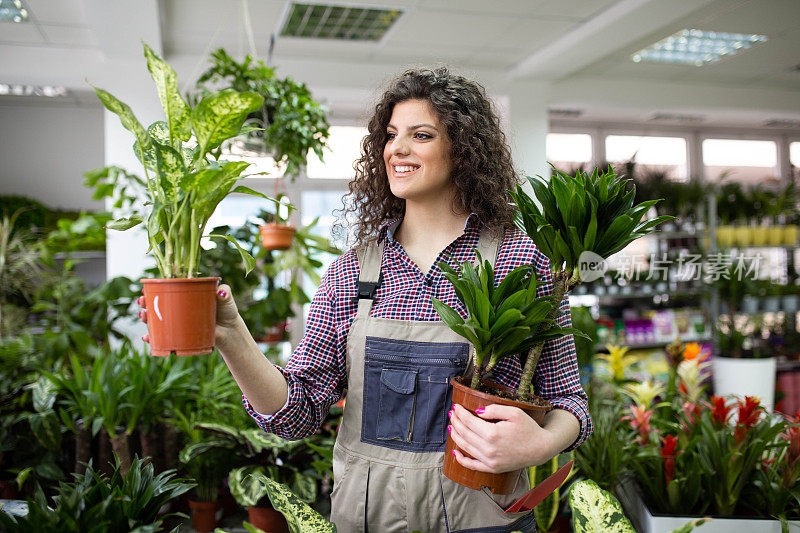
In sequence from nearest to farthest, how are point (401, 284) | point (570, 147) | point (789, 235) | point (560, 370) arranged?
point (560, 370) < point (401, 284) < point (789, 235) < point (570, 147)

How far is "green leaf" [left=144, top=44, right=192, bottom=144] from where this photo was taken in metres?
1.05

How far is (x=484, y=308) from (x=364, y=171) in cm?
74

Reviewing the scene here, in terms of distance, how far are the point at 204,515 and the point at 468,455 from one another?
1868 millimetres

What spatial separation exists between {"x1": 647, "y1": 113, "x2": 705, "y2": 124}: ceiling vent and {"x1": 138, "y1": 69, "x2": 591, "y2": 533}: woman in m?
6.66

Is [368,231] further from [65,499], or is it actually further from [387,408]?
[65,499]

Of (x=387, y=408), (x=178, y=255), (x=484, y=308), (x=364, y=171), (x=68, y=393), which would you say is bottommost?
(x=68, y=393)

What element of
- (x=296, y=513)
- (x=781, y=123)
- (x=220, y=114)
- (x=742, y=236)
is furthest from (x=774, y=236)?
(x=220, y=114)

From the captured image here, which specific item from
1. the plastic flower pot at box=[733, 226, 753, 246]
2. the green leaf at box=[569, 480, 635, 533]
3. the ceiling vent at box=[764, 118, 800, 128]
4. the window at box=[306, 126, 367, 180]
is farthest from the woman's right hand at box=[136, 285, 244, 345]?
the ceiling vent at box=[764, 118, 800, 128]

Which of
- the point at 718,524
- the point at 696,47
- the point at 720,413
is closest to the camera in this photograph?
the point at 718,524

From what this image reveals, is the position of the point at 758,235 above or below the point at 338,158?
below

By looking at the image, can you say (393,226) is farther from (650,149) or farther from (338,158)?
(650,149)

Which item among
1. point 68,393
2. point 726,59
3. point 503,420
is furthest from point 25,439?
point 726,59

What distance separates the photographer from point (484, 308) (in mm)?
1069

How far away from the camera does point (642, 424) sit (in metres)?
2.34
